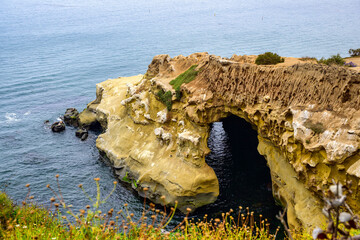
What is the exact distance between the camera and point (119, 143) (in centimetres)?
3928

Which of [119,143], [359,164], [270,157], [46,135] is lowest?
[46,135]

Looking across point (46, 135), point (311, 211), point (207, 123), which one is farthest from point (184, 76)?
point (46, 135)

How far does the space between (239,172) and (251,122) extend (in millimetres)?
8601

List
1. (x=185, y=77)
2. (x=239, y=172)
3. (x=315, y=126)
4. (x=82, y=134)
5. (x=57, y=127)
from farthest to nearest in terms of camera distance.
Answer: (x=57, y=127) < (x=82, y=134) < (x=239, y=172) < (x=185, y=77) < (x=315, y=126)

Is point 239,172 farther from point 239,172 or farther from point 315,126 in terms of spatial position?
point 315,126

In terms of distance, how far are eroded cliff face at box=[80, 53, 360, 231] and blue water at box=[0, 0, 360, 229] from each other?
418 cm

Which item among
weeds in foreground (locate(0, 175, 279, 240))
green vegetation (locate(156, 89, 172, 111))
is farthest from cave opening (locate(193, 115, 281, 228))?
weeds in foreground (locate(0, 175, 279, 240))

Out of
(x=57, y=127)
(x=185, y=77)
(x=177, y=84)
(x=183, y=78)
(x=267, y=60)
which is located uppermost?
(x=267, y=60)

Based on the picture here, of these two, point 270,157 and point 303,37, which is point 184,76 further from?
point 303,37

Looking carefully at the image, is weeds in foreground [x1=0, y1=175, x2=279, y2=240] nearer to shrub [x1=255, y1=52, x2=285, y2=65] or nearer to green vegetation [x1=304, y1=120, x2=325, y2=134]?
green vegetation [x1=304, y1=120, x2=325, y2=134]

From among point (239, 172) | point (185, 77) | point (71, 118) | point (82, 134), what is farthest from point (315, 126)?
point (71, 118)

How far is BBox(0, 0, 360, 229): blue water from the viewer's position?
4100 cm

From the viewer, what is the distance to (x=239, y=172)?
122ft

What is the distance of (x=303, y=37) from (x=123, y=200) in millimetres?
94426
